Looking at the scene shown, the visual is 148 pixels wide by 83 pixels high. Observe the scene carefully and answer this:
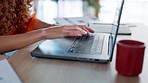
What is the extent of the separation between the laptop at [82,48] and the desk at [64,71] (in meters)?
0.02

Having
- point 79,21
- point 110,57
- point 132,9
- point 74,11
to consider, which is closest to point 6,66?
point 110,57

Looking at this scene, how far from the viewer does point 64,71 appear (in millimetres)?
743

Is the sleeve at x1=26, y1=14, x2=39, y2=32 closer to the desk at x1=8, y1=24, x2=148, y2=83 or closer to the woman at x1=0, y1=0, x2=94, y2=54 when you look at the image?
the woman at x1=0, y1=0, x2=94, y2=54

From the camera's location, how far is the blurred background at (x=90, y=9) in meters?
3.24

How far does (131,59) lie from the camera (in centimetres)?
68

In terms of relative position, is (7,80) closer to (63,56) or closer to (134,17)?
(63,56)

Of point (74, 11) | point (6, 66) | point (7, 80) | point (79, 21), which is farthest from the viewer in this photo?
point (74, 11)

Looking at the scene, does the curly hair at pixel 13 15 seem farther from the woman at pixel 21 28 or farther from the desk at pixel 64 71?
the desk at pixel 64 71

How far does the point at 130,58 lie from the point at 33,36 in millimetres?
486

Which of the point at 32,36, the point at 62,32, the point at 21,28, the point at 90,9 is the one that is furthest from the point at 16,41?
the point at 90,9

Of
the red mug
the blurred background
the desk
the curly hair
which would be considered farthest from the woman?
the blurred background

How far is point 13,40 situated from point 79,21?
764 mm

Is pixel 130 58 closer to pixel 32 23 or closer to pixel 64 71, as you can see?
pixel 64 71

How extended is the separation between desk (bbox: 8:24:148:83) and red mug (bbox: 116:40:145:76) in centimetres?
2
